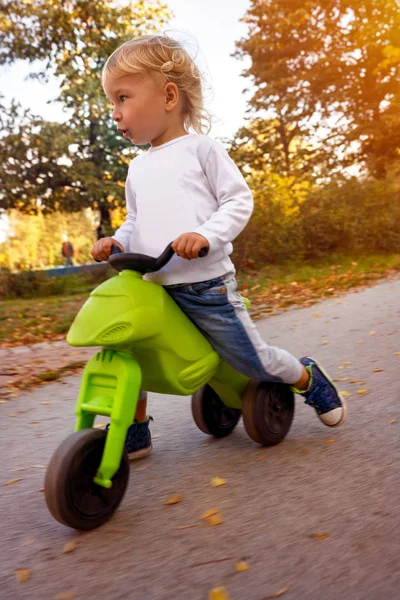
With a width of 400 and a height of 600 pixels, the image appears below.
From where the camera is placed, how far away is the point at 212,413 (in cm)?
335

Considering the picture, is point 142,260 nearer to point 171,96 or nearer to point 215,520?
point 171,96

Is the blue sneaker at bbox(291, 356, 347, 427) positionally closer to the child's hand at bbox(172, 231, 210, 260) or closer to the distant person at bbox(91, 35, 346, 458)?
the distant person at bbox(91, 35, 346, 458)

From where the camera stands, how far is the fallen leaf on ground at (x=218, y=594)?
1.92 m

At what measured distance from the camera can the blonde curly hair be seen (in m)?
2.62

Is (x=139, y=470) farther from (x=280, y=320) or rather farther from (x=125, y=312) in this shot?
(x=280, y=320)

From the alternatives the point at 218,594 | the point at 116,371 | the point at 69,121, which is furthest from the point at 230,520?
the point at 69,121

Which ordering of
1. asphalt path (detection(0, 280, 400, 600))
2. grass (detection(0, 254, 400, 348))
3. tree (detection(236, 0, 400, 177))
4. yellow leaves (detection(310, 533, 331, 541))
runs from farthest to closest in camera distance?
1. tree (detection(236, 0, 400, 177))
2. grass (detection(0, 254, 400, 348))
3. yellow leaves (detection(310, 533, 331, 541))
4. asphalt path (detection(0, 280, 400, 600))

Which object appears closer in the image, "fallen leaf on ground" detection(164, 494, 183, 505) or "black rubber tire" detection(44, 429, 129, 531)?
"black rubber tire" detection(44, 429, 129, 531)

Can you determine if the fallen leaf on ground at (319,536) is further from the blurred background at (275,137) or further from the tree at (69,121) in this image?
the tree at (69,121)

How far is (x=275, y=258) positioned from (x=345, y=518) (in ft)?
39.3

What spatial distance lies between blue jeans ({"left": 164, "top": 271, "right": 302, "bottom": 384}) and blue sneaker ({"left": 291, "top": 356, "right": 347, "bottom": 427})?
0.37 m

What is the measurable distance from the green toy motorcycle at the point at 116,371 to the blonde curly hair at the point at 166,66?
0.69 meters

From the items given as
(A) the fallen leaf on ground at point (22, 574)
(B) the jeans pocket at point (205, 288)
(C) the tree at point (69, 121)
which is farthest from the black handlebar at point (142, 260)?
(C) the tree at point (69, 121)

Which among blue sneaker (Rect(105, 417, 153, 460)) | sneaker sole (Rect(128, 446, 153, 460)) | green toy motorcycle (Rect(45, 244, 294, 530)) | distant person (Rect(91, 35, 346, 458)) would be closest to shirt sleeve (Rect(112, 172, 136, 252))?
distant person (Rect(91, 35, 346, 458))
